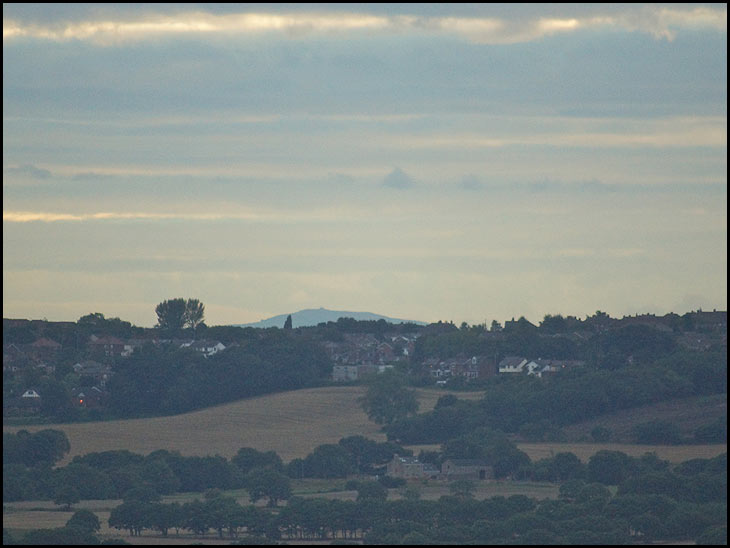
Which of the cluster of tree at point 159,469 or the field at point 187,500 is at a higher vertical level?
the cluster of tree at point 159,469

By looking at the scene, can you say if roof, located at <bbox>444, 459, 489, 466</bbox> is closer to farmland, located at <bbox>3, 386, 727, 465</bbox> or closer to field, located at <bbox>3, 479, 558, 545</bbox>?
farmland, located at <bbox>3, 386, 727, 465</bbox>

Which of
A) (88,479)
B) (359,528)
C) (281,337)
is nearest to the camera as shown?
(359,528)

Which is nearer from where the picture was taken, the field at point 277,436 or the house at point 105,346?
the field at point 277,436

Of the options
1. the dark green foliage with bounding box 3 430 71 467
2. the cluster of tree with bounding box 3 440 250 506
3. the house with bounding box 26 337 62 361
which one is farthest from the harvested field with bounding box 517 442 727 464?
the house with bounding box 26 337 62 361

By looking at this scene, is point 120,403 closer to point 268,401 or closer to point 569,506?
point 268,401

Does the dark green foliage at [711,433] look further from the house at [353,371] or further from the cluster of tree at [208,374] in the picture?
the cluster of tree at [208,374]

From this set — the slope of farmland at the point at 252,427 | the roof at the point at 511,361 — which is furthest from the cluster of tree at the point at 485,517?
the roof at the point at 511,361

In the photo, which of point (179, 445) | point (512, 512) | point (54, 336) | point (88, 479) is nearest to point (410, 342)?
point (54, 336)
